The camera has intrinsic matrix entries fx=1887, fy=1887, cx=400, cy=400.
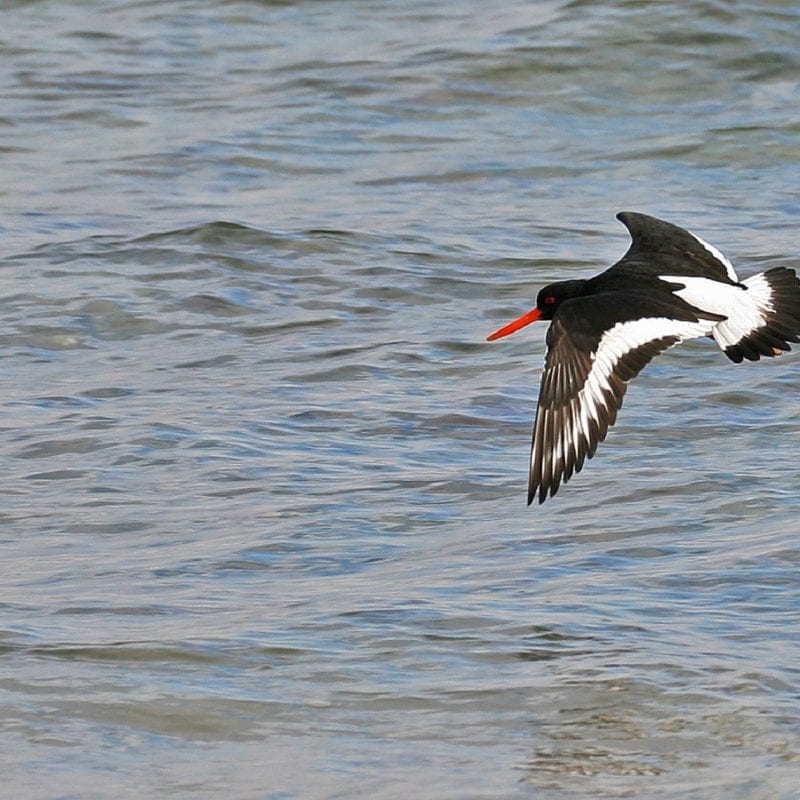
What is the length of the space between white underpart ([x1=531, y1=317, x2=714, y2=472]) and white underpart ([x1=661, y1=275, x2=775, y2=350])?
15 cm

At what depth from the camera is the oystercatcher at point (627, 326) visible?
5926 mm

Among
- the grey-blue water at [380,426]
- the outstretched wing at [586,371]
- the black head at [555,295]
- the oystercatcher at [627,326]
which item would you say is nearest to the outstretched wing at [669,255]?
the oystercatcher at [627,326]

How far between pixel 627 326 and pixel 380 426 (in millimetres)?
1301

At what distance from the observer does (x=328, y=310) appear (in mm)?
8742

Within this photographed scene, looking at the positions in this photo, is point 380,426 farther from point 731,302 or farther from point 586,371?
point 731,302

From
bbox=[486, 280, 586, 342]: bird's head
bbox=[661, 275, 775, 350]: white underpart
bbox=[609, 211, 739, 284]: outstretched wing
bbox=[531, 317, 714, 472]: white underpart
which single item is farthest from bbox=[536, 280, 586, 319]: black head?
bbox=[531, 317, 714, 472]: white underpart

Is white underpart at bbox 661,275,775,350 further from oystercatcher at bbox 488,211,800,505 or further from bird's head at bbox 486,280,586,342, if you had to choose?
bird's head at bbox 486,280,586,342

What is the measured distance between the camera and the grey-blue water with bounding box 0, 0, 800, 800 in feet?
15.5

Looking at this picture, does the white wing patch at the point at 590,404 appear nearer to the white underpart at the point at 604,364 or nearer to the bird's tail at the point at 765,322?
the white underpart at the point at 604,364

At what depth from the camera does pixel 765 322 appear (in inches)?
260

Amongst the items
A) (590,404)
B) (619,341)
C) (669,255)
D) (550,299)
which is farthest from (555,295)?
(590,404)

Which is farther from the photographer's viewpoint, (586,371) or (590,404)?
(586,371)

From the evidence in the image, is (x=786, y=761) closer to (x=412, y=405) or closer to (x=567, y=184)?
(x=412, y=405)

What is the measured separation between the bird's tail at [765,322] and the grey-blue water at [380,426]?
433 millimetres
